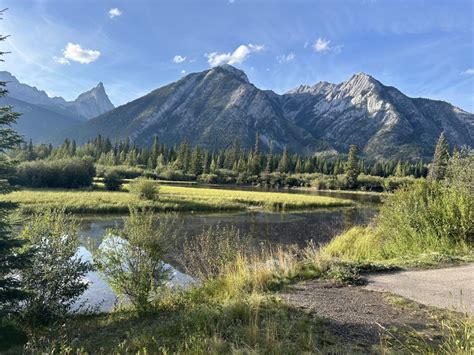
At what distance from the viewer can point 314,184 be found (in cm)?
9625

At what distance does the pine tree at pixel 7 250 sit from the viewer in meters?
7.42

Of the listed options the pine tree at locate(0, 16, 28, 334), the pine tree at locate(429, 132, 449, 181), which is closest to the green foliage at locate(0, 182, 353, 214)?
the pine tree at locate(429, 132, 449, 181)

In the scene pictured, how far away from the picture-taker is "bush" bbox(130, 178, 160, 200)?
38594 mm

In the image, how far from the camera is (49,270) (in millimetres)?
8070

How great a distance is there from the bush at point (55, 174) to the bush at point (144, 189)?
18.2 meters

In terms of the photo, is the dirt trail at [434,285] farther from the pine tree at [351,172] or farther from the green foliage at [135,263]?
the pine tree at [351,172]

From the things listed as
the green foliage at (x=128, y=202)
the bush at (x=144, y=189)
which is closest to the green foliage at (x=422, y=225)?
the green foliage at (x=128, y=202)

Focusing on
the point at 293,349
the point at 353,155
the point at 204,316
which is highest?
the point at 353,155

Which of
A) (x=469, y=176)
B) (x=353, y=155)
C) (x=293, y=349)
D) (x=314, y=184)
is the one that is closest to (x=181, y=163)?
(x=314, y=184)

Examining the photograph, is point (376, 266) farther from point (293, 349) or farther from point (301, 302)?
point (293, 349)

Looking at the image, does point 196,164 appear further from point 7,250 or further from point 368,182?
point 7,250

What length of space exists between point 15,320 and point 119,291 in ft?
7.99

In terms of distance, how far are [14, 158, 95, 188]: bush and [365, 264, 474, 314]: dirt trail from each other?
52.5 metres

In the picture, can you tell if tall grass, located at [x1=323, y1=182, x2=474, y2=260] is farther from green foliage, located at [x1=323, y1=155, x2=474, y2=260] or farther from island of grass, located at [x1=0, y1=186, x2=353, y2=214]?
island of grass, located at [x1=0, y1=186, x2=353, y2=214]
